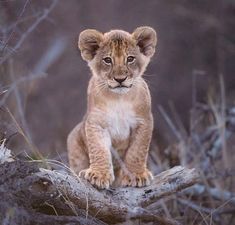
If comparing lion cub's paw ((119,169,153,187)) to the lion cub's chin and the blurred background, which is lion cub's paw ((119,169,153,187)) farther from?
the blurred background

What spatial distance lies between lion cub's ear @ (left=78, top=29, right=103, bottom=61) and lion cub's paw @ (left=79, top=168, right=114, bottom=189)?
3.04 ft

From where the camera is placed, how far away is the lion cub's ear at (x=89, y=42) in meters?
5.72

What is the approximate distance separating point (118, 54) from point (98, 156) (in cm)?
74

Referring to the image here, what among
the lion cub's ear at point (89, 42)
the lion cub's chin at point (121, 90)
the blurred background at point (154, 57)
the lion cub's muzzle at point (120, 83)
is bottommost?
the lion cub's chin at point (121, 90)

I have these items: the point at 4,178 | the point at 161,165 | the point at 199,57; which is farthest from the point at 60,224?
the point at 199,57

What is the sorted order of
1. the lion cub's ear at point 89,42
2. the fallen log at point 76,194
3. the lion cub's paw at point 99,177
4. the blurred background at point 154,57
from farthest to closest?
the blurred background at point 154,57
the lion cub's ear at point 89,42
the lion cub's paw at point 99,177
the fallen log at point 76,194

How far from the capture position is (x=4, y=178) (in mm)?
4609

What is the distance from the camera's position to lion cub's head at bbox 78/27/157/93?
5.44m

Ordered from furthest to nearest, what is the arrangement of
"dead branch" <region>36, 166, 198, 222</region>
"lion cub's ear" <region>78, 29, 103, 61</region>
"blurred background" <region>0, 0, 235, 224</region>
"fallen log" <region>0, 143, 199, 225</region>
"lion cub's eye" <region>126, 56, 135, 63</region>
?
"blurred background" <region>0, 0, 235, 224</region> → "lion cub's ear" <region>78, 29, 103, 61</region> → "lion cub's eye" <region>126, 56, 135, 63</region> → "dead branch" <region>36, 166, 198, 222</region> → "fallen log" <region>0, 143, 199, 225</region>

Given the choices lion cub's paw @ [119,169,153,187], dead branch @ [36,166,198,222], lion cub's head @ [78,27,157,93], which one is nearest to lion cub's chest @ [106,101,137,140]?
lion cub's head @ [78,27,157,93]

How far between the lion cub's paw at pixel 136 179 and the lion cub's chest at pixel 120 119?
0.94 ft

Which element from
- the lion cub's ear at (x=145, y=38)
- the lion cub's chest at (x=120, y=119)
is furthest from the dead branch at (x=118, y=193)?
the lion cub's ear at (x=145, y=38)

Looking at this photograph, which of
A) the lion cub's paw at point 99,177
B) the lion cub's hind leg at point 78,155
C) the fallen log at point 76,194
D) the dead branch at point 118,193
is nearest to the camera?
the fallen log at point 76,194

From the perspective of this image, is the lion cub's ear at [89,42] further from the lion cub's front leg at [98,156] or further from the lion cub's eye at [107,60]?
the lion cub's front leg at [98,156]
